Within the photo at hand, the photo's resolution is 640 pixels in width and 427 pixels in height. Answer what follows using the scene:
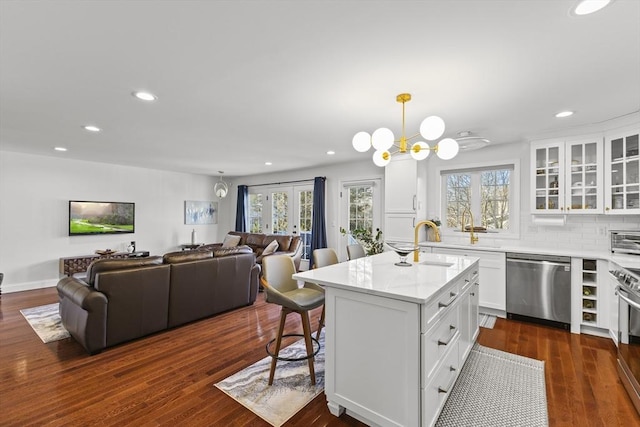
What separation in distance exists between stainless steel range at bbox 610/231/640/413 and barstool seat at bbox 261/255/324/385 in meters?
2.26

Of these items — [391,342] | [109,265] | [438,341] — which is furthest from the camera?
[109,265]

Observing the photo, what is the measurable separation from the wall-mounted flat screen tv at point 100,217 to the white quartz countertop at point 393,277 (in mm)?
5793

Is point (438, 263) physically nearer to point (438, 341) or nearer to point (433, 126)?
point (438, 341)

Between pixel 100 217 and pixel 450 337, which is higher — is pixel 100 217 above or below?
above

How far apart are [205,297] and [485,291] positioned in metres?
3.69

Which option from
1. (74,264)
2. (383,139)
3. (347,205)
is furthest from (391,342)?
(74,264)

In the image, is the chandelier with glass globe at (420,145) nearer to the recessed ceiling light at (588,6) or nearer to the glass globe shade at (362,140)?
the glass globe shade at (362,140)

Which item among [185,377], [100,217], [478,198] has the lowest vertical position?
[185,377]

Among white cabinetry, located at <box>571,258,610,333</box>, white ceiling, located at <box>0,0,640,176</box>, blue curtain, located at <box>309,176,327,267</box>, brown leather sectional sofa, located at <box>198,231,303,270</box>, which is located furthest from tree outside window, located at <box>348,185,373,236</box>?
white cabinetry, located at <box>571,258,610,333</box>

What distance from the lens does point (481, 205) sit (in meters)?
4.61

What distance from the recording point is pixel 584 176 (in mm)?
3623

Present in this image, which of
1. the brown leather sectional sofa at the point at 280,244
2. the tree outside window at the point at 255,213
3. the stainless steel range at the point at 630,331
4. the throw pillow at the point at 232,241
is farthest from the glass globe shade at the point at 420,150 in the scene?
the tree outside window at the point at 255,213

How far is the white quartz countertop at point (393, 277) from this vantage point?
1708 mm

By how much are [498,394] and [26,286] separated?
7160 millimetres
